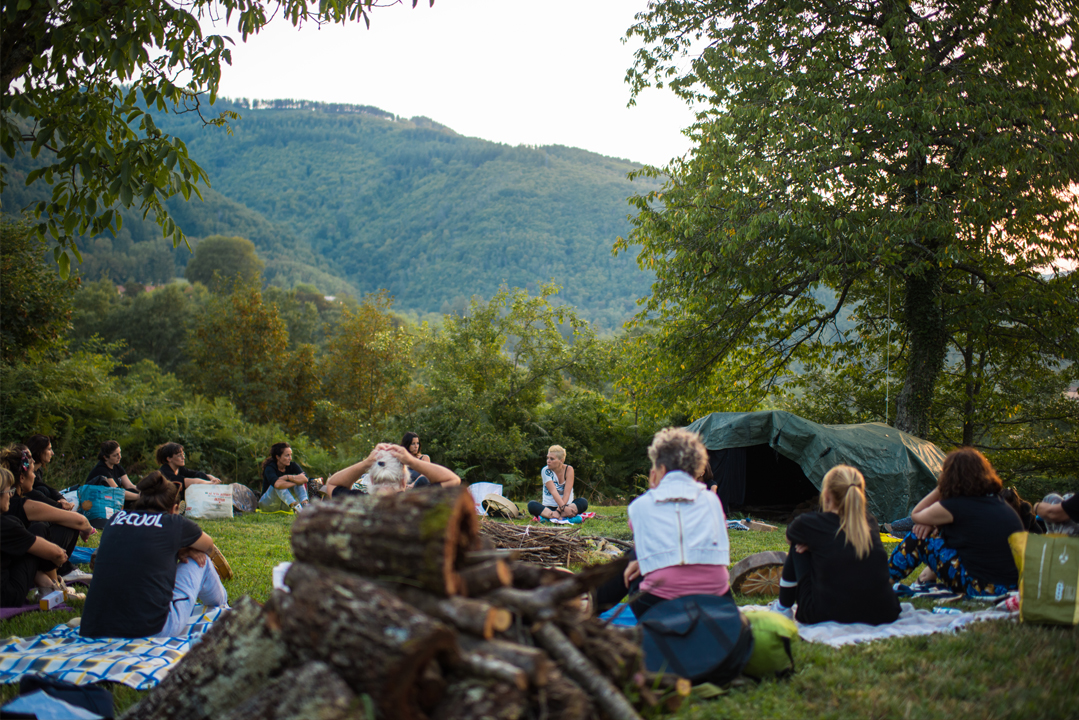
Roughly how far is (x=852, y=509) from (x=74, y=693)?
13.8 ft

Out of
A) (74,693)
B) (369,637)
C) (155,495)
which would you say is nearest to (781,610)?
(369,637)

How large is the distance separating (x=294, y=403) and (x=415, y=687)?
86.0 feet

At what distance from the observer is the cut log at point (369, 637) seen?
2191 millimetres

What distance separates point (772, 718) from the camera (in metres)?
2.90

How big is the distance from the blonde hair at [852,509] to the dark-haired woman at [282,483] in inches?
319

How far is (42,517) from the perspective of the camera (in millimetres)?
5164

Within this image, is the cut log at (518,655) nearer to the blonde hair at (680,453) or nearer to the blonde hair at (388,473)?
the blonde hair at (680,453)

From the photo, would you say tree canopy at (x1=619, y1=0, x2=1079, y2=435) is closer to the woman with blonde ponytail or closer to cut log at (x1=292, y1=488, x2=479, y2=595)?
the woman with blonde ponytail

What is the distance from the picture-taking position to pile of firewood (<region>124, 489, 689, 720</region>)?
222 centimetres

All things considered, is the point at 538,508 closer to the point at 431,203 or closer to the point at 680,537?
the point at 680,537

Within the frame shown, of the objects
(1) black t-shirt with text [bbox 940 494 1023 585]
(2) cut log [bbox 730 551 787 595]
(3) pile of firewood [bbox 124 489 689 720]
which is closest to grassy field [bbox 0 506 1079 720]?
(3) pile of firewood [bbox 124 489 689 720]

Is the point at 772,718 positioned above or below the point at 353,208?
below

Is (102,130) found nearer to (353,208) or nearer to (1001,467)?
(1001,467)

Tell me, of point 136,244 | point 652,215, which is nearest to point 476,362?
point 652,215
